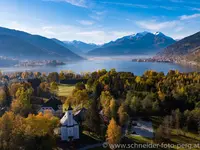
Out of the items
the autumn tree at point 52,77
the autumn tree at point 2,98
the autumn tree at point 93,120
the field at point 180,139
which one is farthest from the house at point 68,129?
the autumn tree at point 52,77

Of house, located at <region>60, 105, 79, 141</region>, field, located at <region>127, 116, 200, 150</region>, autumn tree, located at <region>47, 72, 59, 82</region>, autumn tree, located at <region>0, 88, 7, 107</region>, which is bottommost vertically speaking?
field, located at <region>127, 116, 200, 150</region>

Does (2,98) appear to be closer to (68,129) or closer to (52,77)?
(68,129)

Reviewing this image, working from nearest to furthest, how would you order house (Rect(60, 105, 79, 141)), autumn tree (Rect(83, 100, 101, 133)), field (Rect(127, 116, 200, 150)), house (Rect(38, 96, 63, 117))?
field (Rect(127, 116, 200, 150)), house (Rect(60, 105, 79, 141)), autumn tree (Rect(83, 100, 101, 133)), house (Rect(38, 96, 63, 117))

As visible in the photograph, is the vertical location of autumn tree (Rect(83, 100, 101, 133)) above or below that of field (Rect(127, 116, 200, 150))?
above

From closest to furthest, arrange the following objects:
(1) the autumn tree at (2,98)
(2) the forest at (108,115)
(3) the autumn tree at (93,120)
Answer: (2) the forest at (108,115), (3) the autumn tree at (93,120), (1) the autumn tree at (2,98)

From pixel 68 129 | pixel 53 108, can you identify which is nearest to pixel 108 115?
pixel 68 129

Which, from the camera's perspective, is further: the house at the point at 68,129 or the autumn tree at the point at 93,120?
the autumn tree at the point at 93,120

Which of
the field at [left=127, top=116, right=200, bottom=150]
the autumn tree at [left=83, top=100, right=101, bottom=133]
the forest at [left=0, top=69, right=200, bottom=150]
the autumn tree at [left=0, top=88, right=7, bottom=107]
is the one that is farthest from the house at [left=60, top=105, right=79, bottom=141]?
the autumn tree at [left=0, top=88, right=7, bottom=107]

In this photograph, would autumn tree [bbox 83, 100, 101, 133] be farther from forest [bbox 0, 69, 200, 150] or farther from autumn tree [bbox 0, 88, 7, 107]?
autumn tree [bbox 0, 88, 7, 107]

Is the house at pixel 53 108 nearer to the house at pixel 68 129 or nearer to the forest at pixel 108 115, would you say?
the forest at pixel 108 115

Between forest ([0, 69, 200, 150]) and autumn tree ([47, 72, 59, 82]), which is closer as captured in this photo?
forest ([0, 69, 200, 150])

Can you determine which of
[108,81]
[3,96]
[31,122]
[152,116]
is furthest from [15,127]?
[108,81]

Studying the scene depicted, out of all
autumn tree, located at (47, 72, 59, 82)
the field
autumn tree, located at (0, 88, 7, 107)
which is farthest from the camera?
autumn tree, located at (47, 72, 59, 82)
